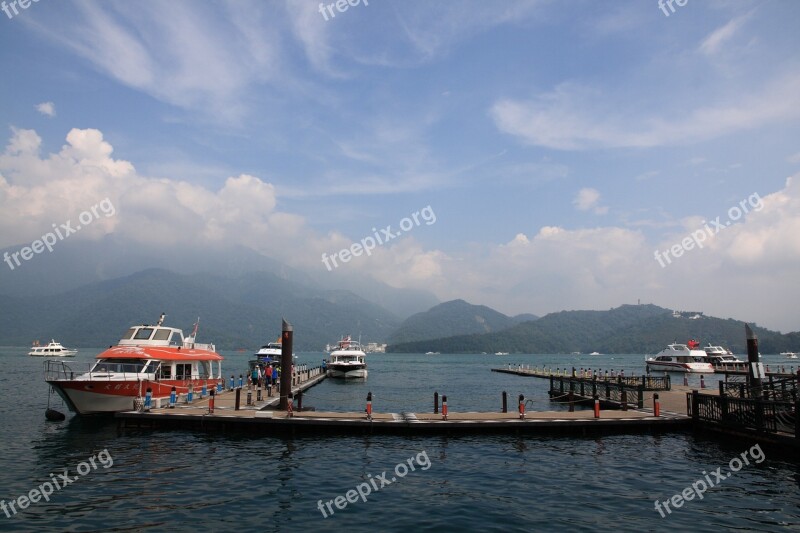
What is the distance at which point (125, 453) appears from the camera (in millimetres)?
22703

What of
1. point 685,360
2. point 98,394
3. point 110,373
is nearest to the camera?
point 98,394

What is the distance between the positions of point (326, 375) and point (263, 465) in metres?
61.4

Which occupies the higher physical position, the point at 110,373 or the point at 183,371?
the point at 110,373

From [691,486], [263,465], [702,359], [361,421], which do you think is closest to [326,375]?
[361,421]

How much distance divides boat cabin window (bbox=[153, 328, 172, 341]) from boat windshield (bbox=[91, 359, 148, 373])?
3519 millimetres

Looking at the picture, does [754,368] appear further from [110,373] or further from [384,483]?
[110,373]

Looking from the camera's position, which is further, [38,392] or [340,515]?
[38,392]

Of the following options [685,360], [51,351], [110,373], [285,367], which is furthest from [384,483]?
[51,351]

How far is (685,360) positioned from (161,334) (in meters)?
100

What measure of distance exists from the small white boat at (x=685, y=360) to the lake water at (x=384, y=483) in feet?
277

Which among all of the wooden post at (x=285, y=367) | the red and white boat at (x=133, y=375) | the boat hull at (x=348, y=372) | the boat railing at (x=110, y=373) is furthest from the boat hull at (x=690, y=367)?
the boat railing at (x=110, y=373)

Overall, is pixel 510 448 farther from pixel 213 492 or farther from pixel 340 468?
pixel 213 492

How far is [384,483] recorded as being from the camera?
61.7ft

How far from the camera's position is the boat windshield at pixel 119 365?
104 ft
